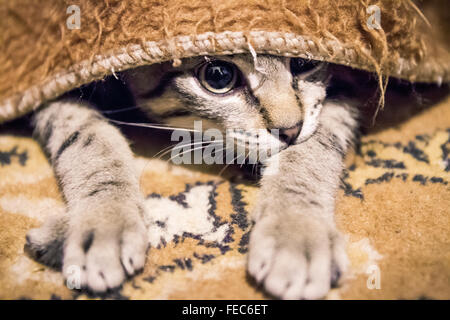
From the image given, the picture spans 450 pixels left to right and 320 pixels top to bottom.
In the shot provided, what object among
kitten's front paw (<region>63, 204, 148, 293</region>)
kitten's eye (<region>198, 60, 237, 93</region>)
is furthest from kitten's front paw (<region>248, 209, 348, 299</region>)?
kitten's eye (<region>198, 60, 237, 93</region>)

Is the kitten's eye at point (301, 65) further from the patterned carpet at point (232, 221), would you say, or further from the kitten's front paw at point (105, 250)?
the kitten's front paw at point (105, 250)

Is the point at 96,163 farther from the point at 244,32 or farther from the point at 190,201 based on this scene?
the point at 244,32

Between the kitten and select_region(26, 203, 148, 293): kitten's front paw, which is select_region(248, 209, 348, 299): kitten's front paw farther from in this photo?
select_region(26, 203, 148, 293): kitten's front paw

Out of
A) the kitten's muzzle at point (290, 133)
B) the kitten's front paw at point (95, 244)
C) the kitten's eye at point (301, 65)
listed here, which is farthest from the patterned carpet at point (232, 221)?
the kitten's eye at point (301, 65)

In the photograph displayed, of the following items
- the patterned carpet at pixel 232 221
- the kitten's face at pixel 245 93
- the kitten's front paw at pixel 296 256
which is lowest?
the patterned carpet at pixel 232 221

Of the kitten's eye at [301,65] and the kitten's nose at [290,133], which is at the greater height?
the kitten's eye at [301,65]

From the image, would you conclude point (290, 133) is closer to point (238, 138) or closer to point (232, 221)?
point (238, 138)

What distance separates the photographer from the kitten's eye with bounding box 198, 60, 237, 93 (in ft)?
2.33

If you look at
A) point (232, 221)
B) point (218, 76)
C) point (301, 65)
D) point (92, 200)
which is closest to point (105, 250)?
point (92, 200)

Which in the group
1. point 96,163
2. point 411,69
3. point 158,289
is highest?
point 411,69

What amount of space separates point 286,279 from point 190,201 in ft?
0.99

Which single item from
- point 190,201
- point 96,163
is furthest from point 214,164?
point 96,163

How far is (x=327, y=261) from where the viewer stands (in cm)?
52

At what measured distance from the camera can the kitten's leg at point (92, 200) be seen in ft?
1.76
